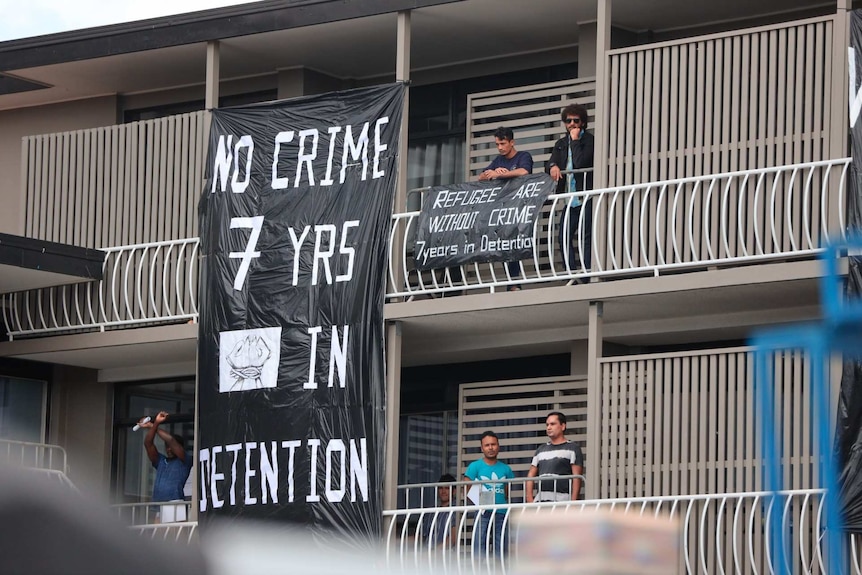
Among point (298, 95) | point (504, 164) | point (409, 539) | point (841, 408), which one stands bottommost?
point (409, 539)

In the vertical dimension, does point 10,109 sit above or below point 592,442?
above

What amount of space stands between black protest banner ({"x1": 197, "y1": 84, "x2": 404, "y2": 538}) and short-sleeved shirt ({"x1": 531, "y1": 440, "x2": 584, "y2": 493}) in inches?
60.7

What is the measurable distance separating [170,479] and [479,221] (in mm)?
4494

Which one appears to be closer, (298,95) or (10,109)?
(298,95)

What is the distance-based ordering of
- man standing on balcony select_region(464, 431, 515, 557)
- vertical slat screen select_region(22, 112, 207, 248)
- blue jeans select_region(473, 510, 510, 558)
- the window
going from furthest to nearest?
the window, vertical slat screen select_region(22, 112, 207, 248), man standing on balcony select_region(464, 431, 515, 557), blue jeans select_region(473, 510, 510, 558)

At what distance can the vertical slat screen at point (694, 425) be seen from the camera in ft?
40.8

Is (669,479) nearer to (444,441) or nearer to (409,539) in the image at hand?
(409,539)

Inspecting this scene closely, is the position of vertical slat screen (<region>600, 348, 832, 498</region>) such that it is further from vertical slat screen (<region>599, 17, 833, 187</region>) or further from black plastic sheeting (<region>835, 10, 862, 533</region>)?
vertical slat screen (<region>599, 17, 833, 187</region>)

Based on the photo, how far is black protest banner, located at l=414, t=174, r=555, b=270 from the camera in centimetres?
1406

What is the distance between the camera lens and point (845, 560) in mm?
11797

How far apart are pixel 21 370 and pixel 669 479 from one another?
8.20 meters

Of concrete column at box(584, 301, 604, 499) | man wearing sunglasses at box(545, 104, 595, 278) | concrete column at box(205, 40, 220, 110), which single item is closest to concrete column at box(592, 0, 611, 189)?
man wearing sunglasses at box(545, 104, 595, 278)

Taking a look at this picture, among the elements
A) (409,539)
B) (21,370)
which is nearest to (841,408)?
(409,539)

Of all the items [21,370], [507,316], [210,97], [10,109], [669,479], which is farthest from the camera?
[10,109]
